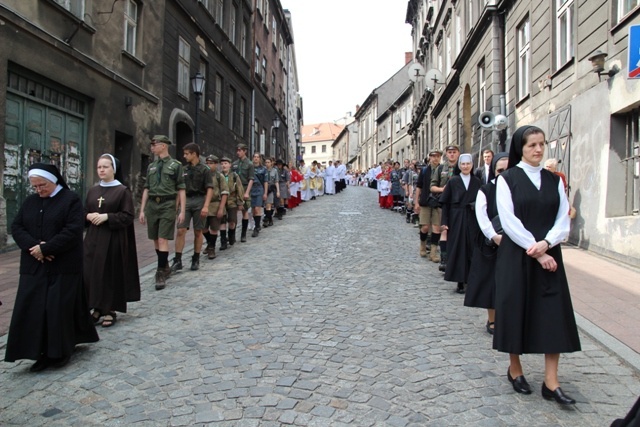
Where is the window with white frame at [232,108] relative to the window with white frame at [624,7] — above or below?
above

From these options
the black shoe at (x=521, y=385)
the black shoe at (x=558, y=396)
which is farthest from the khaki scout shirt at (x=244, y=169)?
the black shoe at (x=558, y=396)

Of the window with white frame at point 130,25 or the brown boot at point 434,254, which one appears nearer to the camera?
the brown boot at point 434,254

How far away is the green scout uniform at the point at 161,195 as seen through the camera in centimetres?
735

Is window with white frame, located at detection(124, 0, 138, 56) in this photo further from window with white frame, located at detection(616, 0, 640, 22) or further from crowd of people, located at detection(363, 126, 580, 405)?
crowd of people, located at detection(363, 126, 580, 405)

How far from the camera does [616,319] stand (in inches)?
215

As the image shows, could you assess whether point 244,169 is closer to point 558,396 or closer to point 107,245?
point 107,245

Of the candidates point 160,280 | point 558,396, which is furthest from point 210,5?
point 558,396

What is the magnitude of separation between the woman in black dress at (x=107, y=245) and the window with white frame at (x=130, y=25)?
32.9 ft

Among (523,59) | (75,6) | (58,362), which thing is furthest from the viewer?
(523,59)

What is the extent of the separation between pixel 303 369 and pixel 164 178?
4.12 meters

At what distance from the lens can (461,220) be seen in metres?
6.80

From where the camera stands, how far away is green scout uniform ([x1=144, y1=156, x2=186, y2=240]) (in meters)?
7.35

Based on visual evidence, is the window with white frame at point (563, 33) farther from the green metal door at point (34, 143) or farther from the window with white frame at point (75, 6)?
the green metal door at point (34, 143)

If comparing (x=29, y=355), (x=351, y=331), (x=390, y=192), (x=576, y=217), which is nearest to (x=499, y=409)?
(x=351, y=331)
